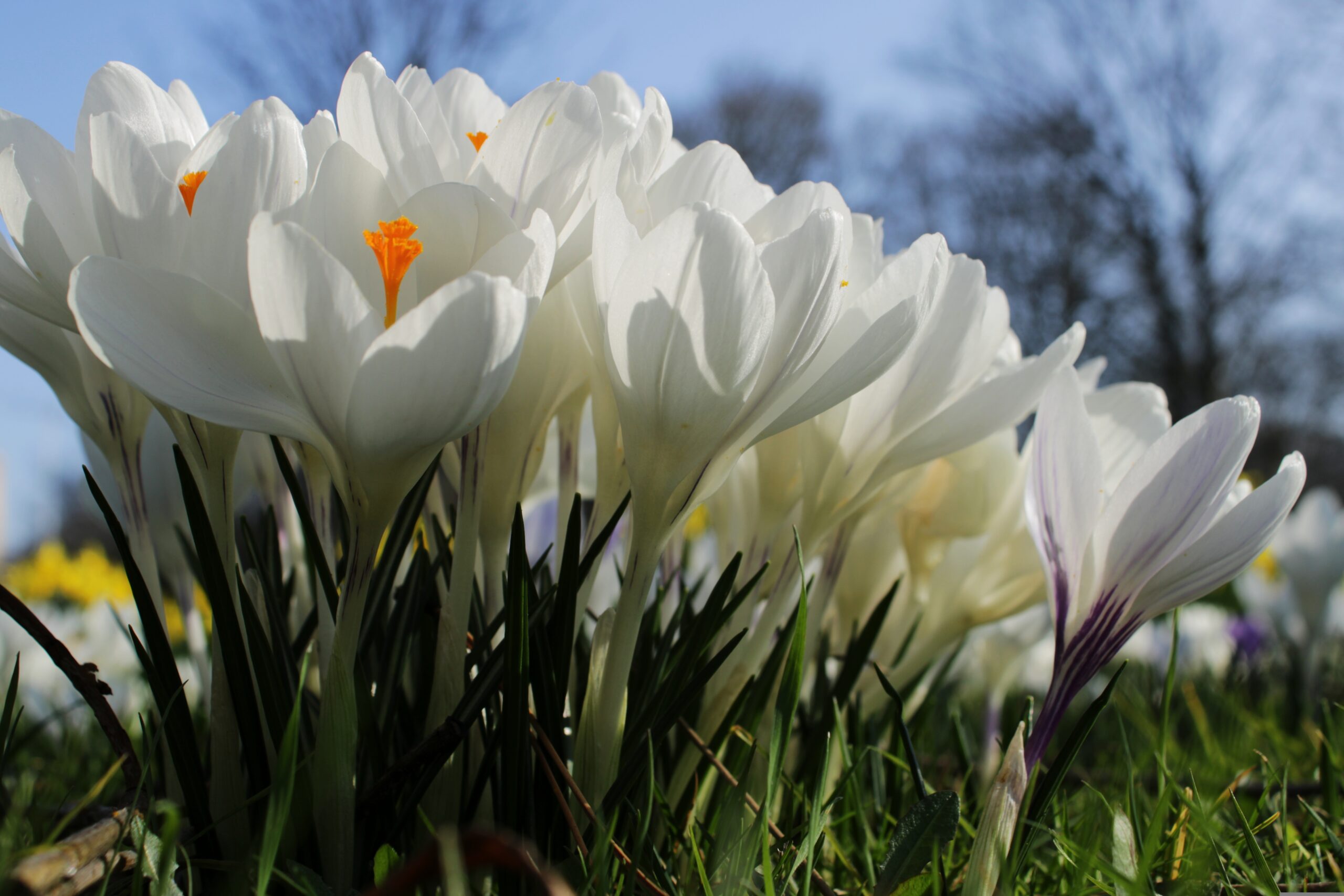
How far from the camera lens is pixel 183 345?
36cm

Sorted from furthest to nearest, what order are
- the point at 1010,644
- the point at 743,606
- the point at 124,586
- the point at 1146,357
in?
the point at 1146,357
the point at 124,586
the point at 1010,644
the point at 743,606

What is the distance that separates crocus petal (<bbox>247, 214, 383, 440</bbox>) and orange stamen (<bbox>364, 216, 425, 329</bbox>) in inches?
1.1

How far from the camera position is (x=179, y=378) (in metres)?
0.35

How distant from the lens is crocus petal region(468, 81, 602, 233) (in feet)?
1.37

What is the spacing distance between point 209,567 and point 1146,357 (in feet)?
39.6

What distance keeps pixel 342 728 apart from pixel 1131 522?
0.40 meters

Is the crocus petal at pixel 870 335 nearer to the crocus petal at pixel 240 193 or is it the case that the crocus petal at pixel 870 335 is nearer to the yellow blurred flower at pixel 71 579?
the crocus petal at pixel 240 193

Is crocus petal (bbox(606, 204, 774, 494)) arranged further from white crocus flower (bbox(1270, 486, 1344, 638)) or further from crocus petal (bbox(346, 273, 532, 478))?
white crocus flower (bbox(1270, 486, 1344, 638))

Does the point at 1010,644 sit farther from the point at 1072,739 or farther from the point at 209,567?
the point at 209,567

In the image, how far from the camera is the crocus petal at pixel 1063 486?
0.48 metres

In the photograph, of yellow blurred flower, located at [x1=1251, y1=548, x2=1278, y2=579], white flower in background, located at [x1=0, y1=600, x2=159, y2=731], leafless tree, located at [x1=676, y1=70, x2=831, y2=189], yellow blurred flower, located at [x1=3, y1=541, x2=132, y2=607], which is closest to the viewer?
white flower in background, located at [x1=0, y1=600, x2=159, y2=731]

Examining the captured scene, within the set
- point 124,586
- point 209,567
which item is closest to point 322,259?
point 209,567

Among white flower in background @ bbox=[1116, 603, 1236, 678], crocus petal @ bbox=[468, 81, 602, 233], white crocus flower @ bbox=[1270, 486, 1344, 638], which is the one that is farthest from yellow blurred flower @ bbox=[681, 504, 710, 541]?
crocus petal @ bbox=[468, 81, 602, 233]

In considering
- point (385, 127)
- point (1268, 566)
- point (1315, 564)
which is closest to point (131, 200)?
point (385, 127)
